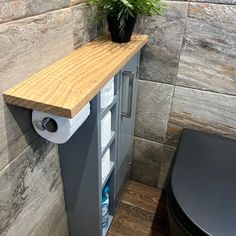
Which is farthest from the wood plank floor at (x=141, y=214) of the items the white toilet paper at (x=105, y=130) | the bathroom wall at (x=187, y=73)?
the white toilet paper at (x=105, y=130)

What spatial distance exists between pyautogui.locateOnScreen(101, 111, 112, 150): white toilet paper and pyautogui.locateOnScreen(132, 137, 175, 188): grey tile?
1.34ft

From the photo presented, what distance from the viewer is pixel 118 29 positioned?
0.88m

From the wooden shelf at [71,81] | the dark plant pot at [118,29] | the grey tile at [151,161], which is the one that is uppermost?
the dark plant pot at [118,29]

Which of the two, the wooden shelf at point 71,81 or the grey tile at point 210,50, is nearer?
the wooden shelf at point 71,81

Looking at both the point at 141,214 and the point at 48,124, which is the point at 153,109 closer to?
the point at 141,214

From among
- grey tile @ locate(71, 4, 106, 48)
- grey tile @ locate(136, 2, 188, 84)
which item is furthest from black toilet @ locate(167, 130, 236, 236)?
grey tile @ locate(71, 4, 106, 48)

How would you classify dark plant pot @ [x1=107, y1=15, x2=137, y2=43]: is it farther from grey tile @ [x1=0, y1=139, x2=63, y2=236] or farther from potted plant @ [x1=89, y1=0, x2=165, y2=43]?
grey tile @ [x1=0, y1=139, x2=63, y2=236]

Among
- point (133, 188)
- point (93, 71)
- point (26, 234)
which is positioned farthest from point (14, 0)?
point (133, 188)

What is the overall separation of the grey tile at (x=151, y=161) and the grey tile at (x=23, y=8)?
31.4 inches

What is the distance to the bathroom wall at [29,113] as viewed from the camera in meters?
0.57

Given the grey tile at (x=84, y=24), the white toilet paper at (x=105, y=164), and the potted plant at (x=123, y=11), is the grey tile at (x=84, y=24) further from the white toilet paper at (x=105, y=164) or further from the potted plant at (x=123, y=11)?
the white toilet paper at (x=105, y=164)

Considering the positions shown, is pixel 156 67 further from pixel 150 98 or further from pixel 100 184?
pixel 100 184

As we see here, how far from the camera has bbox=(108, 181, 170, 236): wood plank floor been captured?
1201mm

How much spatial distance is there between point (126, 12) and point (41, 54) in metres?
0.34
